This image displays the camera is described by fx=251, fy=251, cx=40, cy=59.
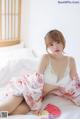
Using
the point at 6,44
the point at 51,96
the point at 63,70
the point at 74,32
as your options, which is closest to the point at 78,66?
the point at 74,32

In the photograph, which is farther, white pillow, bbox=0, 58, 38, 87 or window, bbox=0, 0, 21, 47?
window, bbox=0, 0, 21, 47

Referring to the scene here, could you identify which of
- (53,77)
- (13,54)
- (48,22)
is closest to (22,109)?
(53,77)

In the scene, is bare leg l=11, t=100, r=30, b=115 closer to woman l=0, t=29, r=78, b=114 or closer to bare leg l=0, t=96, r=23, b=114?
bare leg l=0, t=96, r=23, b=114

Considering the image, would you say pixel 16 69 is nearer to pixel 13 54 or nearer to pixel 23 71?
pixel 23 71

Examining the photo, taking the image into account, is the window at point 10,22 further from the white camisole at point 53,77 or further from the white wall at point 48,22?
the white camisole at point 53,77

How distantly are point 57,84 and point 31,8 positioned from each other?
1230 millimetres

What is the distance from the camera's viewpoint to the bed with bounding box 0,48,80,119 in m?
1.52

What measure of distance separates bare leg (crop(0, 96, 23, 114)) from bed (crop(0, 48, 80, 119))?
0.08 meters

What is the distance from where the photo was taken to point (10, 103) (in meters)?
1.55

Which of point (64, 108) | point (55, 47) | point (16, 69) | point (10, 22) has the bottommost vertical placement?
point (64, 108)

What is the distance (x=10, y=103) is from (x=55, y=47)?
1.73ft

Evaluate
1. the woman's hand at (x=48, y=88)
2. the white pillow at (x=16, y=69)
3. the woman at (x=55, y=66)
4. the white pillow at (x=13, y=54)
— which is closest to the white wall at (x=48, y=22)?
the white pillow at (x=13, y=54)

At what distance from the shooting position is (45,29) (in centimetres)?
264

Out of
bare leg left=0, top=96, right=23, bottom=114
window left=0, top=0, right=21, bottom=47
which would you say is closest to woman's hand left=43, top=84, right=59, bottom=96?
bare leg left=0, top=96, right=23, bottom=114
